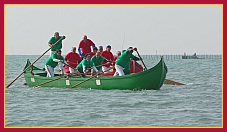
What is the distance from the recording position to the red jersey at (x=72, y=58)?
22688 millimetres

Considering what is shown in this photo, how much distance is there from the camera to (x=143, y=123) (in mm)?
13516

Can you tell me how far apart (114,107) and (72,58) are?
690 cm

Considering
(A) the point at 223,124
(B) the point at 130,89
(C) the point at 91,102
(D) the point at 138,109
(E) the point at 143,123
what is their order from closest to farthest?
(A) the point at 223,124
(E) the point at 143,123
(D) the point at 138,109
(C) the point at 91,102
(B) the point at 130,89

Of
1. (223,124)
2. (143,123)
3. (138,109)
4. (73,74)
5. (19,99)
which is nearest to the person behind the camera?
(223,124)

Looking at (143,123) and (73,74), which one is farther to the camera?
(73,74)

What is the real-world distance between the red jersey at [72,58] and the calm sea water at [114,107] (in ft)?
4.91

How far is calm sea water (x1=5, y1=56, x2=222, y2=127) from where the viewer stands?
13727 mm

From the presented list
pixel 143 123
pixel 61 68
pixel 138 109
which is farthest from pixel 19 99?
pixel 143 123

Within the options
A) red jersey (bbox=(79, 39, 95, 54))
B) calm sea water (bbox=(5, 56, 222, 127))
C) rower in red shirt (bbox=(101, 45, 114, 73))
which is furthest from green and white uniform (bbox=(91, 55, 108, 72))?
red jersey (bbox=(79, 39, 95, 54))

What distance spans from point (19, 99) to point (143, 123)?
6.74 m

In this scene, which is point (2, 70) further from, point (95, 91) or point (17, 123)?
point (95, 91)

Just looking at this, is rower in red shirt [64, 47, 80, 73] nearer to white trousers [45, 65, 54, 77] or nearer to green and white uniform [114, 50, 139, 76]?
white trousers [45, 65, 54, 77]

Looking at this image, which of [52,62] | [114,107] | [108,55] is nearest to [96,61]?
[108,55]

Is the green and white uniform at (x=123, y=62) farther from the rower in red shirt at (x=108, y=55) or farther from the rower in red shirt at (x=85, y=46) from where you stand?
the rower in red shirt at (x=85, y=46)
